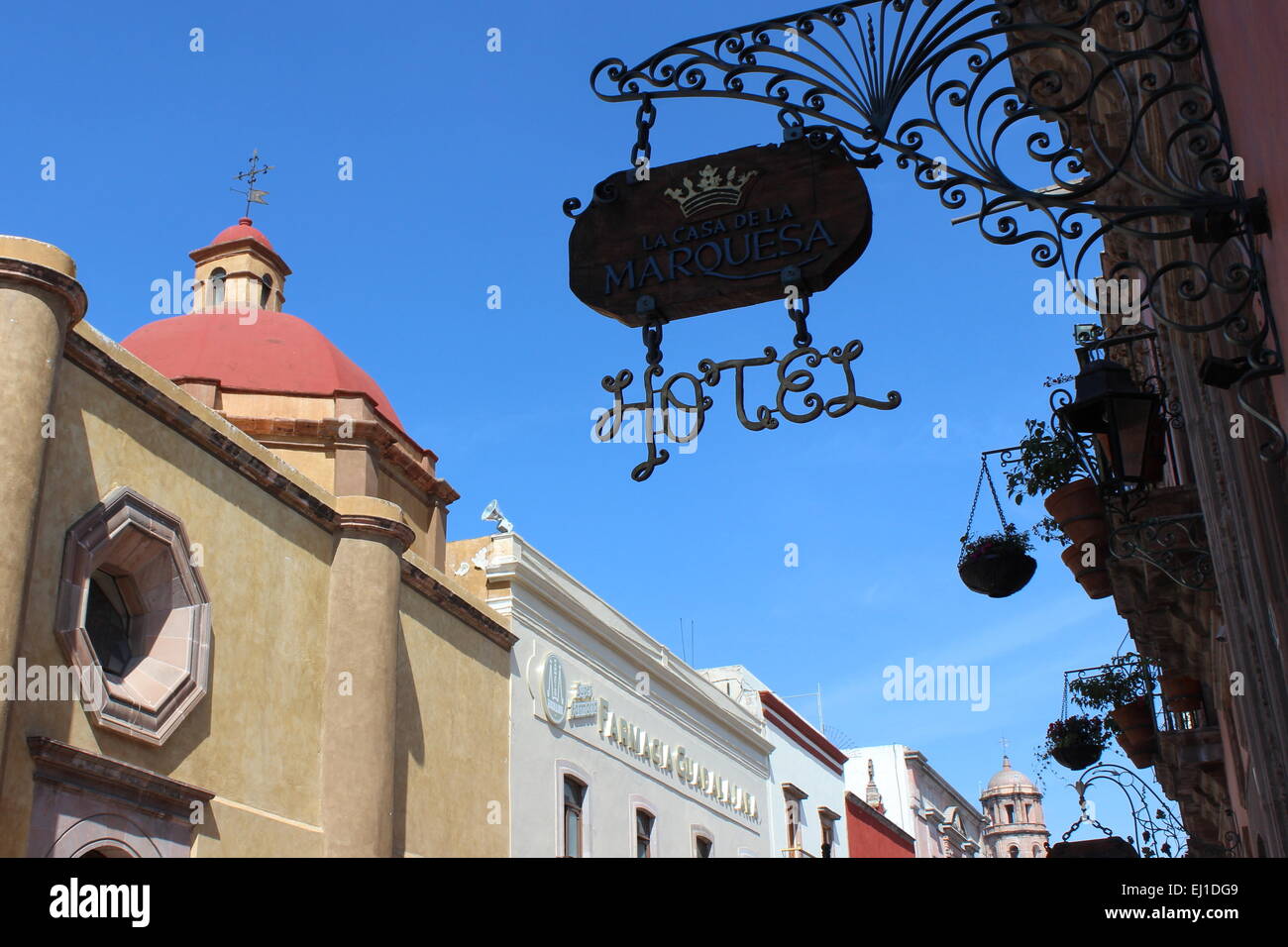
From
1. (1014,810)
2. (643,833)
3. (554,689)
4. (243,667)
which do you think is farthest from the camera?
(1014,810)

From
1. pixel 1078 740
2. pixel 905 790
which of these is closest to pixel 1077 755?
pixel 1078 740

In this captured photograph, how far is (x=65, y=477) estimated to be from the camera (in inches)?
446

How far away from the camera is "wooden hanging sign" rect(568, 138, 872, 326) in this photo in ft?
14.5

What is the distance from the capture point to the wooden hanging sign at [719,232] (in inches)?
174

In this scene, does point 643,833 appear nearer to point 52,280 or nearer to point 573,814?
point 573,814

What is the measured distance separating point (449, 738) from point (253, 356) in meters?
7.76

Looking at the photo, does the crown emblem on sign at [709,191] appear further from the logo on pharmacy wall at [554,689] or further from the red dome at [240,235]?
the red dome at [240,235]

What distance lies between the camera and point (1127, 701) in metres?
13.3

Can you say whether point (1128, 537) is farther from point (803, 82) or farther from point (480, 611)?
point (480, 611)

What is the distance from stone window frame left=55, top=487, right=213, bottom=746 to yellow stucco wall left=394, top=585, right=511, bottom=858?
4054 millimetres

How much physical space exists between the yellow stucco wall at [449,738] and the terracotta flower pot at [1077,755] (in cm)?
760

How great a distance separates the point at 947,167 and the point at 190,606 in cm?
1040
